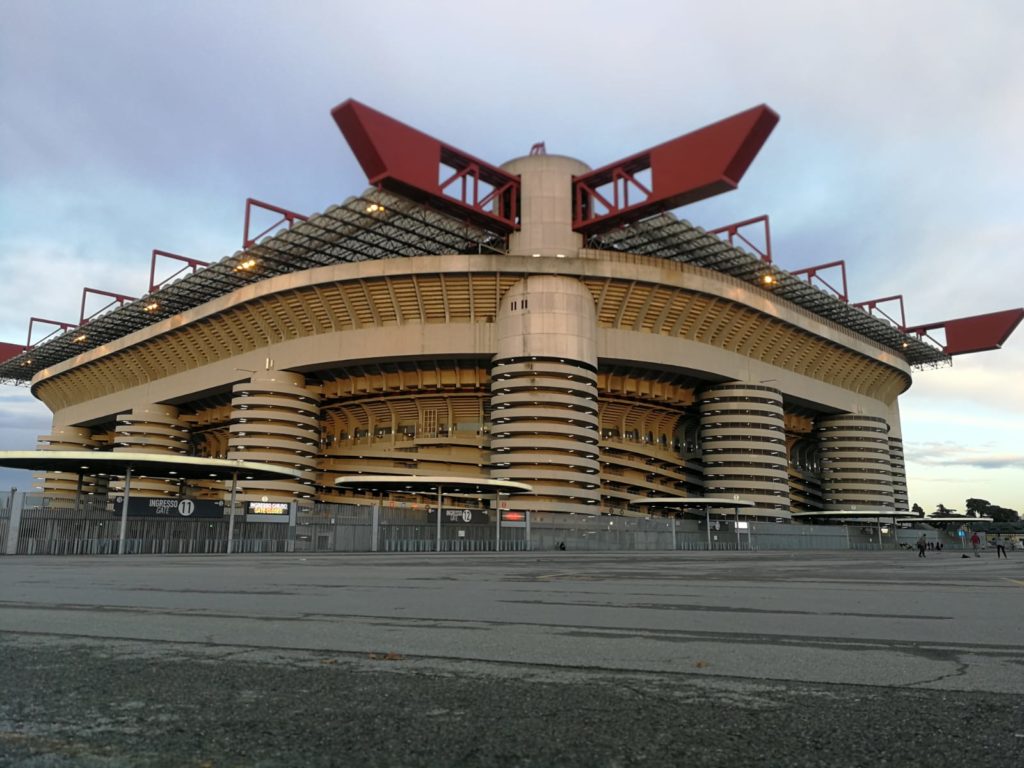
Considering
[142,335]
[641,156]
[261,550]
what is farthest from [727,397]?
A: [142,335]

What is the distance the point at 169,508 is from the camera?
33844mm

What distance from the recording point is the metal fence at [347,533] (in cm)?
3089

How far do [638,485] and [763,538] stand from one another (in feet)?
36.7

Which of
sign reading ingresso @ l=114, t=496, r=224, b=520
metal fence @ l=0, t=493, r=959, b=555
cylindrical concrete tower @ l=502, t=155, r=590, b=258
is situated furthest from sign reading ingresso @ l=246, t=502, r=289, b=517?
cylindrical concrete tower @ l=502, t=155, r=590, b=258

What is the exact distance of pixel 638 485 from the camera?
67.1 metres

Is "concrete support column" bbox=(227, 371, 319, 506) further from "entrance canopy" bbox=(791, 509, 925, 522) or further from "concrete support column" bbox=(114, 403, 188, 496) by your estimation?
"entrance canopy" bbox=(791, 509, 925, 522)

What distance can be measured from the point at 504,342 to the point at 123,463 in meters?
29.7

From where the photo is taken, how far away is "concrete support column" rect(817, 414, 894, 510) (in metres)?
80.7

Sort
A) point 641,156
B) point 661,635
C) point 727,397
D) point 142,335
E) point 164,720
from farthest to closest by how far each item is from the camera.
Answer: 1. point 142,335
2. point 727,397
3. point 641,156
4. point 661,635
5. point 164,720

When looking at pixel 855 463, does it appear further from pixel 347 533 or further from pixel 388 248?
pixel 347 533

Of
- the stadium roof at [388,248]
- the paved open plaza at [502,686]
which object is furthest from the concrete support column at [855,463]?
the paved open plaza at [502,686]

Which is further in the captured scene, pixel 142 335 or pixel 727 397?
pixel 142 335

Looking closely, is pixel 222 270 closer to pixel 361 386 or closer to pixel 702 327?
pixel 361 386

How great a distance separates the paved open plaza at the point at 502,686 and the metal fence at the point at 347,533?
27.1m
